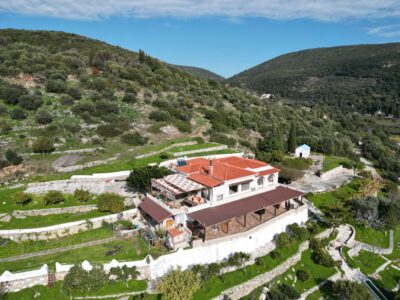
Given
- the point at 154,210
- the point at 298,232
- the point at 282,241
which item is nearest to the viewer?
the point at 154,210

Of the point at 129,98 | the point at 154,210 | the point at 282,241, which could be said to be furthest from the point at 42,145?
the point at 282,241

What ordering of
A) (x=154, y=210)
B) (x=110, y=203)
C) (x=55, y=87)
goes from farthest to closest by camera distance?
(x=55, y=87) → (x=110, y=203) → (x=154, y=210)

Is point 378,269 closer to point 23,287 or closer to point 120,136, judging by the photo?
point 23,287

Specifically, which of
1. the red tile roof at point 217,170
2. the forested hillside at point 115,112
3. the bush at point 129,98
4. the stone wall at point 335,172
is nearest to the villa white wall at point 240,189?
the red tile roof at point 217,170

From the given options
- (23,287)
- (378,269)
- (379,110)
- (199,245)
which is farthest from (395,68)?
(23,287)

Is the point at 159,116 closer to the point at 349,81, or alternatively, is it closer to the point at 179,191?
the point at 179,191

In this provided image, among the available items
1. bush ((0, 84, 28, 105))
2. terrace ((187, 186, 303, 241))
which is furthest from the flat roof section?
bush ((0, 84, 28, 105))

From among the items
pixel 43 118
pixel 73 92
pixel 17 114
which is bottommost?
pixel 43 118

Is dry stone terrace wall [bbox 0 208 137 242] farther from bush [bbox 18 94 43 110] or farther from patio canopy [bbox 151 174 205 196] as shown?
bush [bbox 18 94 43 110]
